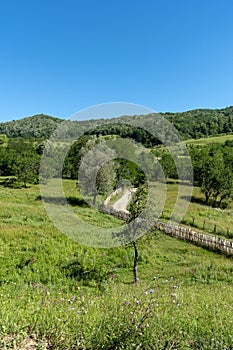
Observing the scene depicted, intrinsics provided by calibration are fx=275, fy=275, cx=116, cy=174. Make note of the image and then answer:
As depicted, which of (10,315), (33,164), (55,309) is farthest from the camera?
(33,164)

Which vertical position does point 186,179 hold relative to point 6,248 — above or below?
above

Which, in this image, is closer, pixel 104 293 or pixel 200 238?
pixel 104 293

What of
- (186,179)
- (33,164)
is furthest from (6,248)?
(186,179)

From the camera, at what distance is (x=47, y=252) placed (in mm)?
16875

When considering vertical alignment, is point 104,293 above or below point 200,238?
above

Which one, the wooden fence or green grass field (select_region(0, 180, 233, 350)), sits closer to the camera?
green grass field (select_region(0, 180, 233, 350))

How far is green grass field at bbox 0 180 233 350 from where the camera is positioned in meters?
4.23

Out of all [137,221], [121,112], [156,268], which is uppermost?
[121,112]

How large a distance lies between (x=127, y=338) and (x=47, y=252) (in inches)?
541

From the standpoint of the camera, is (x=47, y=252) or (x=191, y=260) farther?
(x=191, y=260)

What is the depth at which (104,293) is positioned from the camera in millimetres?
10297

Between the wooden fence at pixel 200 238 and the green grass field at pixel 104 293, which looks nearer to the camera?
the green grass field at pixel 104 293

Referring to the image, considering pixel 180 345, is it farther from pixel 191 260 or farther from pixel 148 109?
pixel 191 260

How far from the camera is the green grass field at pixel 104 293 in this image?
423 cm
